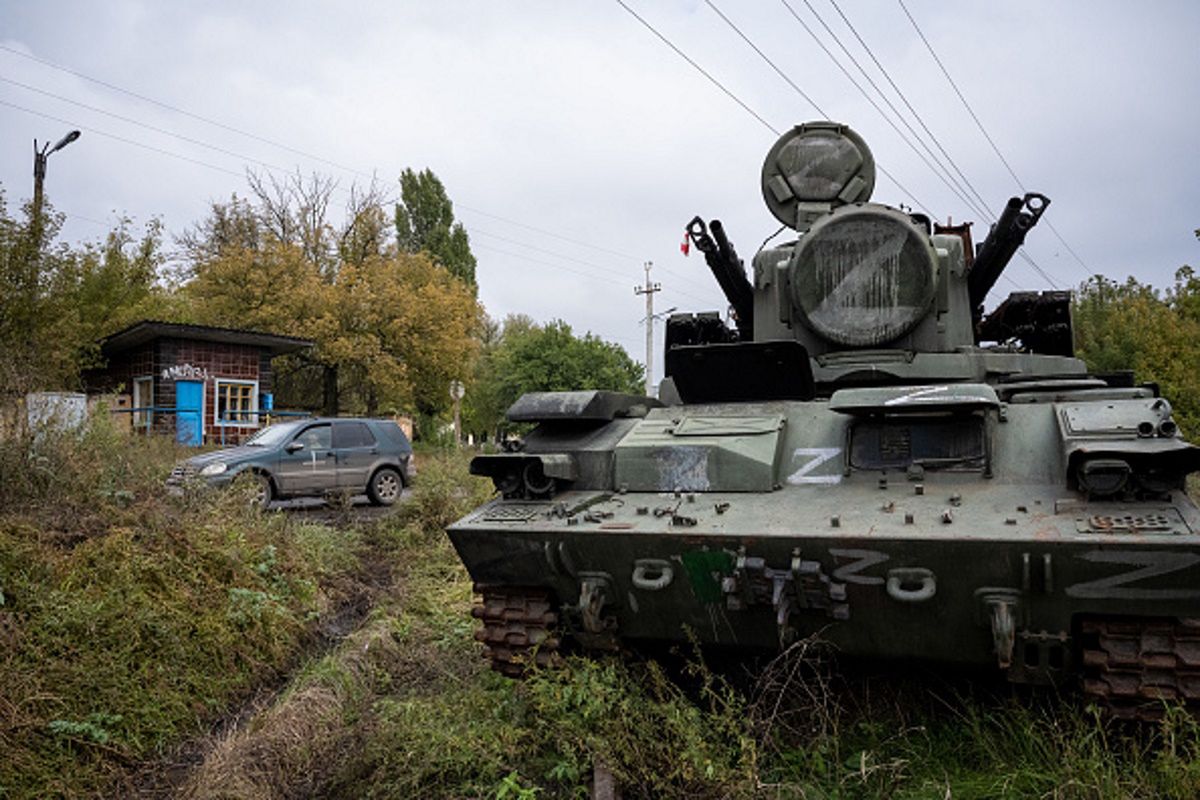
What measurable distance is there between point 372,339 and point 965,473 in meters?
21.5

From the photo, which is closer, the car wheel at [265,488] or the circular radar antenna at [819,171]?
the circular radar antenna at [819,171]

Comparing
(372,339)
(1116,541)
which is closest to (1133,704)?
(1116,541)

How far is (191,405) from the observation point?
64.0 feet

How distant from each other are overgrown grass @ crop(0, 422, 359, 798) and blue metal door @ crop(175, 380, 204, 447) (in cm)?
1078

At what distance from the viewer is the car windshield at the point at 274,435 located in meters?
11.5

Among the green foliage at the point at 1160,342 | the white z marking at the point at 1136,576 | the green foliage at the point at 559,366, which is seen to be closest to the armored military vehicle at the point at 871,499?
the white z marking at the point at 1136,576

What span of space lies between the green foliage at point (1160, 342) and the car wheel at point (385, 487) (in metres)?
10.2

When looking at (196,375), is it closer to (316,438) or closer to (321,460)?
(316,438)

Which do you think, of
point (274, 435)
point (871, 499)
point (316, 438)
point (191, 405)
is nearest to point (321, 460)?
point (316, 438)

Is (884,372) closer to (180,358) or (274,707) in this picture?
(274,707)

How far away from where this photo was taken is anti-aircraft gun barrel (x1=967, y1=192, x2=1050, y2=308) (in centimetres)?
559

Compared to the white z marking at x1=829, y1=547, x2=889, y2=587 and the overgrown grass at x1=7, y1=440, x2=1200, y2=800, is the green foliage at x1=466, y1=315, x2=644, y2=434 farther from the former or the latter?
the white z marking at x1=829, y1=547, x2=889, y2=587

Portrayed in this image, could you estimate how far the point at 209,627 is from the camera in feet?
19.6

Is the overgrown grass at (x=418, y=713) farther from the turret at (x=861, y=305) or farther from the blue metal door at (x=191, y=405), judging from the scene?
the blue metal door at (x=191, y=405)
